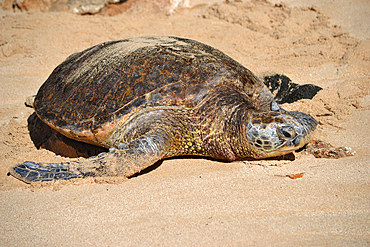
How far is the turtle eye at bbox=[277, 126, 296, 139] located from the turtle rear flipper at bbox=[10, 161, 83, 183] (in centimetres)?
162

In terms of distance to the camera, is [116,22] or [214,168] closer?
[214,168]

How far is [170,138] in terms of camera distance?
99.2 inches

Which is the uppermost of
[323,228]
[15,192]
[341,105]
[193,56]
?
[193,56]

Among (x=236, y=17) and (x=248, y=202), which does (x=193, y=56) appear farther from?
(x=236, y=17)

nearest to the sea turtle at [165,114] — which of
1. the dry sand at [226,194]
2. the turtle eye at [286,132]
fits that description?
the turtle eye at [286,132]

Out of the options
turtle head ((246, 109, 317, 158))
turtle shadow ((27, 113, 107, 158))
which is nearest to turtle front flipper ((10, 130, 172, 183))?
turtle shadow ((27, 113, 107, 158))

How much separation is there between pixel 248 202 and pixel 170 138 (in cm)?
90

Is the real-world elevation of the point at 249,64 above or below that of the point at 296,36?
below

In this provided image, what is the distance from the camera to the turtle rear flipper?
227 centimetres

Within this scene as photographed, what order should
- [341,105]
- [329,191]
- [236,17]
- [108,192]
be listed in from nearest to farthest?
[329,191], [108,192], [341,105], [236,17]

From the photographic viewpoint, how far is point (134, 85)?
2639mm

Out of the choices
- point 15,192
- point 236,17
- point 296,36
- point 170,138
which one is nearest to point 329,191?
point 170,138

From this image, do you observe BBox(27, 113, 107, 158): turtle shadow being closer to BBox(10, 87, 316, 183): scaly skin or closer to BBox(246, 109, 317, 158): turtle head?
BBox(10, 87, 316, 183): scaly skin

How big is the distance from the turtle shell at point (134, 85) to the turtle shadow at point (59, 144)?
0.21m
